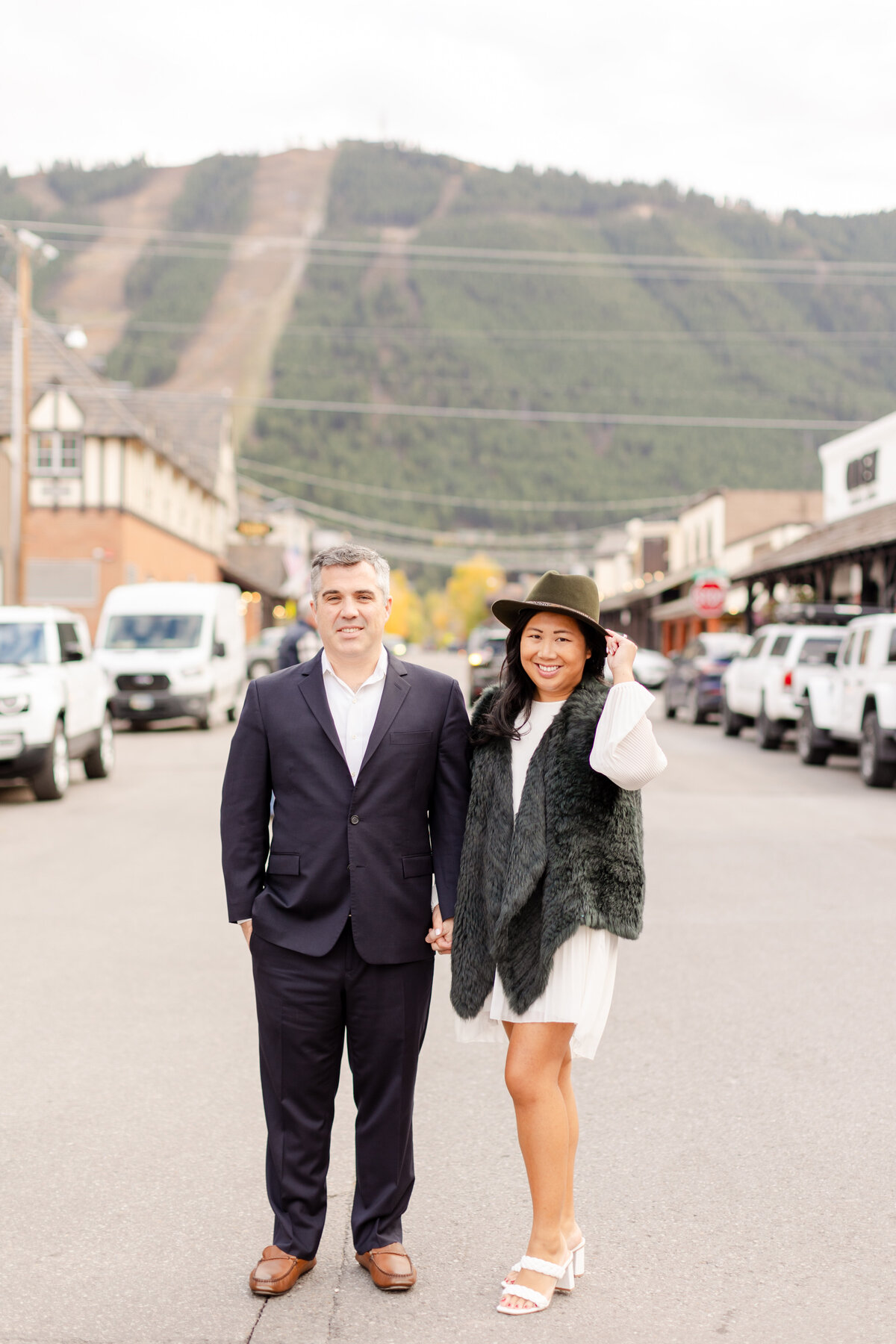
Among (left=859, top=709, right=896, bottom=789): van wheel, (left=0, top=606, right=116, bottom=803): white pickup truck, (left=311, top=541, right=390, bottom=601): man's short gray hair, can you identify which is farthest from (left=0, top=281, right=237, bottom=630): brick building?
(left=311, top=541, right=390, bottom=601): man's short gray hair

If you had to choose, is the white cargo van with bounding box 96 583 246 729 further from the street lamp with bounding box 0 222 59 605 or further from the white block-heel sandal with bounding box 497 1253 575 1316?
the white block-heel sandal with bounding box 497 1253 575 1316

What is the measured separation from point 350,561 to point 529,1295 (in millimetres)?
1864

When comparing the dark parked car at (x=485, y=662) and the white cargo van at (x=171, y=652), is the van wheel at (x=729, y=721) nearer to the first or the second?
the dark parked car at (x=485, y=662)

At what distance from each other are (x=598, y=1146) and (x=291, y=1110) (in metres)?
1.43

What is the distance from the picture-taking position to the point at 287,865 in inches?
146

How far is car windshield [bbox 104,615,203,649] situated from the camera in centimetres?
2609

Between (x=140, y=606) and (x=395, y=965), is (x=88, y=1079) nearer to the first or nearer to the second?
(x=395, y=965)

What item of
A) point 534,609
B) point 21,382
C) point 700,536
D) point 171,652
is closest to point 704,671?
point 171,652

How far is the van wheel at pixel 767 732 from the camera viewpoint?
2245 centimetres

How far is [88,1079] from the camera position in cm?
550

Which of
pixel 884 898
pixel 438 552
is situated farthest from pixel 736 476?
pixel 884 898

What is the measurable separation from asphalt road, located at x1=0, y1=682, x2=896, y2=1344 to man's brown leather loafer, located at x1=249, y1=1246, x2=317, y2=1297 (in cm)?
4

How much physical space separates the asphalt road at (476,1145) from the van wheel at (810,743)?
10.4 meters

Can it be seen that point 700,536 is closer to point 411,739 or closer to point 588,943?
point 411,739
